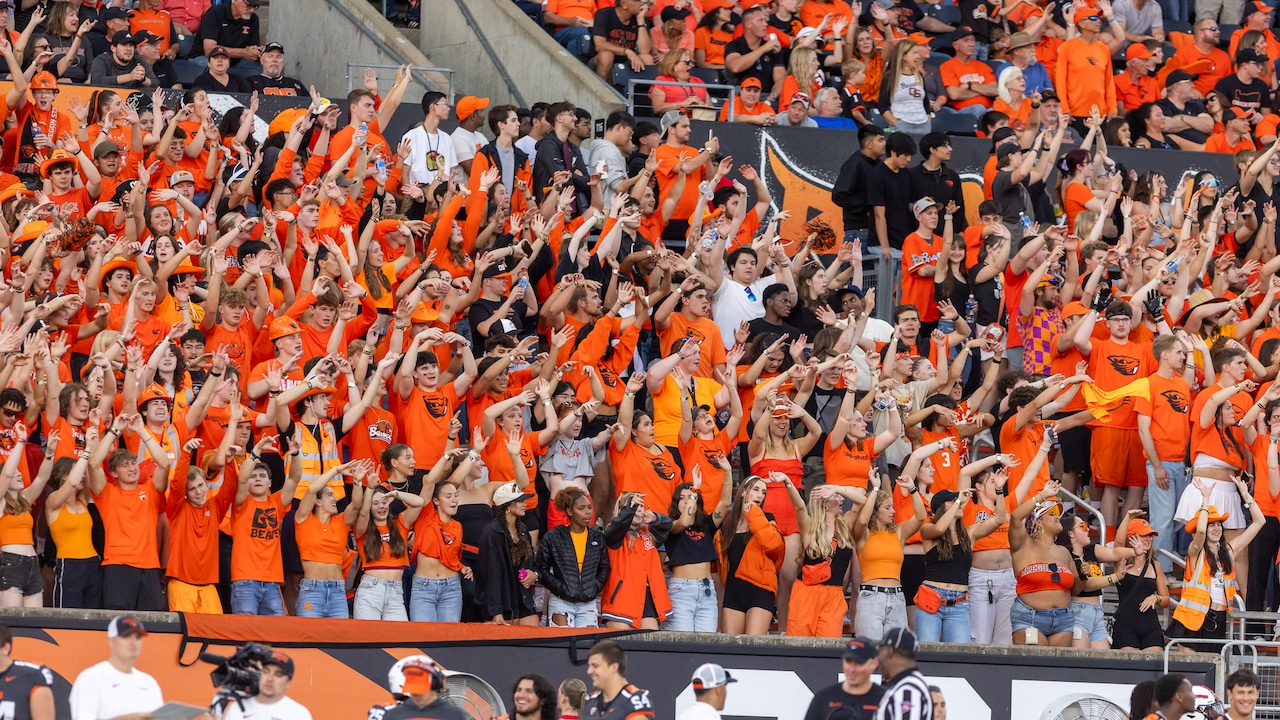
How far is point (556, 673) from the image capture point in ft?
41.1

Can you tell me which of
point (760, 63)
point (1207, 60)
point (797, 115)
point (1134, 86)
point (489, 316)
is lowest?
point (489, 316)

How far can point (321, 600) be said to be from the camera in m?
12.7

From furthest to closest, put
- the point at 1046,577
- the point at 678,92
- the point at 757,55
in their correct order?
the point at 757,55 → the point at 678,92 → the point at 1046,577

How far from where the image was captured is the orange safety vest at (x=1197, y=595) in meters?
13.6

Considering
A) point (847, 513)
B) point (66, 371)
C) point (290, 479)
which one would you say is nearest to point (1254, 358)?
point (847, 513)

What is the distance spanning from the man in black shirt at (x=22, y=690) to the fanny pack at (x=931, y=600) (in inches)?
244

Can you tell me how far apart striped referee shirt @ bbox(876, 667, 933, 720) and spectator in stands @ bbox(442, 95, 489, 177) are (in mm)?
9060

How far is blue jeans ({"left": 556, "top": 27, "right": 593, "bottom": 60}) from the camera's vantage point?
1984cm

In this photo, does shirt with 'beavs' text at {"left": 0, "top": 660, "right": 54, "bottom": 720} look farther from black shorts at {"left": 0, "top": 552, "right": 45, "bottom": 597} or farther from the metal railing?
the metal railing

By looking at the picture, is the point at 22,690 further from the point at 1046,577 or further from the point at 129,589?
the point at 1046,577

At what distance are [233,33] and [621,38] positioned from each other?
3756 millimetres

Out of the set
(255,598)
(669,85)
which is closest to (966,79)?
(669,85)

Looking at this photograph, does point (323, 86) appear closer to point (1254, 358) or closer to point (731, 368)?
point (731, 368)

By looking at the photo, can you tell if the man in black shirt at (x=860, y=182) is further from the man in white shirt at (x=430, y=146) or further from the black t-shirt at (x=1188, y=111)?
the black t-shirt at (x=1188, y=111)
